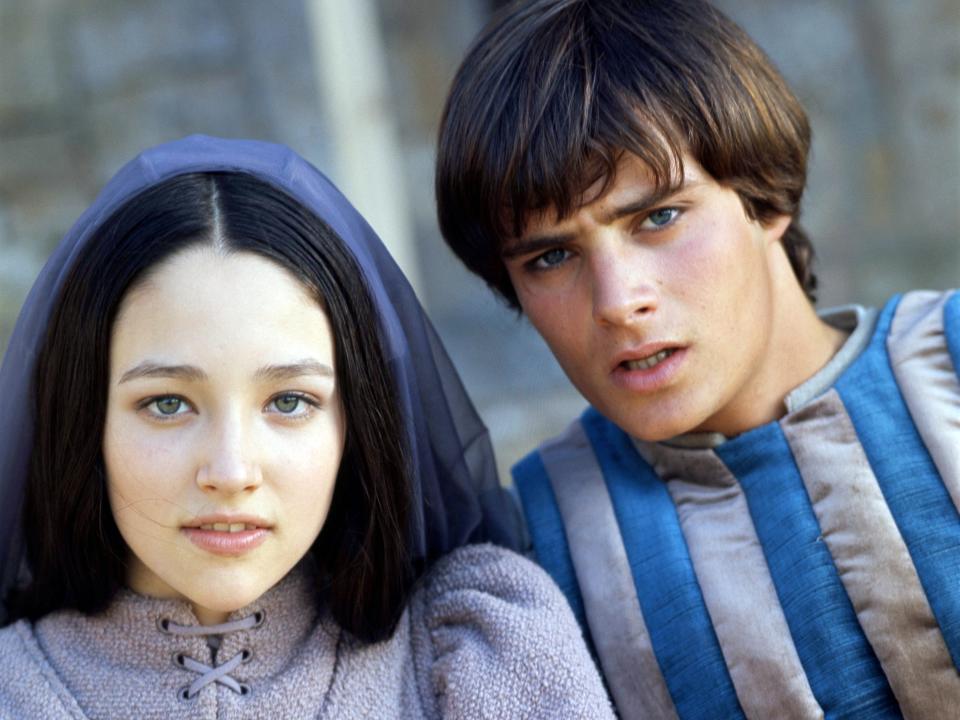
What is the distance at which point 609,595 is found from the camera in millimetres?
2193

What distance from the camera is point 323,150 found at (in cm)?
439

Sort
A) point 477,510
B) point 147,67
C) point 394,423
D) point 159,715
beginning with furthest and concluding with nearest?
1. point 147,67
2. point 477,510
3. point 394,423
4. point 159,715

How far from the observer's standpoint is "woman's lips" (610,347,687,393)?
7.16ft

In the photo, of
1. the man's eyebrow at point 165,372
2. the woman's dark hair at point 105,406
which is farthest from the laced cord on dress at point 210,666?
the man's eyebrow at point 165,372

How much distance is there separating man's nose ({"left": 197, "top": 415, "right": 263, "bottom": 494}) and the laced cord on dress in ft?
0.94

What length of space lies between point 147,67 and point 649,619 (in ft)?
9.65

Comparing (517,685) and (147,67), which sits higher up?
(147,67)

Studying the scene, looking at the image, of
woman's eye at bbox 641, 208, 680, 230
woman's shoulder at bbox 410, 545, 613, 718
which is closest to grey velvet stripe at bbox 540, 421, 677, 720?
woman's shoulder at bbox 410, 545, 613, 718

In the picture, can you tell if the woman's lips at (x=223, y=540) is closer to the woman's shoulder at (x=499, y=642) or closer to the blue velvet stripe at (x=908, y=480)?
the woman's shoulder at (x=499, y=642)

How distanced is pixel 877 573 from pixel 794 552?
0.13 metres

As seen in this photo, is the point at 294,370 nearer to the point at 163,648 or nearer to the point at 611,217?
the point at 163,648

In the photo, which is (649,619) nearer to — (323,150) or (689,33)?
(689,33)

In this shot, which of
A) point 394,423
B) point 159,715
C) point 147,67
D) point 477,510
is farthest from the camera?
point 147,67

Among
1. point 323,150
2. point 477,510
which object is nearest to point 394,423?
point 477,510
